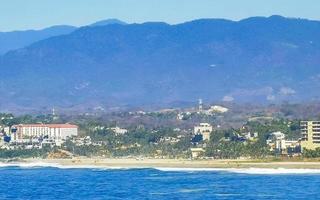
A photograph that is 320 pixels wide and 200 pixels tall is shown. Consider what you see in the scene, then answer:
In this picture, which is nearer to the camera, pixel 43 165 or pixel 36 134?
pixel 43 165

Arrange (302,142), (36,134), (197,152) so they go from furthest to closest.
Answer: (36,134) < (197,152) < (302,142)

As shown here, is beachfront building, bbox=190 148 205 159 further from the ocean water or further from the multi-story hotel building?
the ocean water

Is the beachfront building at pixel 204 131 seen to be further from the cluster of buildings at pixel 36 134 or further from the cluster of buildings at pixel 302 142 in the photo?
the cluster of buildings at pixel 302 142

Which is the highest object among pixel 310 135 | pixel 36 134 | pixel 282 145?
pixel 36 134

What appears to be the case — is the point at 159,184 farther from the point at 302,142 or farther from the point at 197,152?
the point at 197,152

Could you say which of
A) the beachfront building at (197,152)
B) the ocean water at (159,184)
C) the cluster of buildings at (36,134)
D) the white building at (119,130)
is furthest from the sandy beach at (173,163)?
the white building at (119,130)

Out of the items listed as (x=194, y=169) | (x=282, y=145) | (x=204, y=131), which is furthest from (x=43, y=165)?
(x=204, y=131)

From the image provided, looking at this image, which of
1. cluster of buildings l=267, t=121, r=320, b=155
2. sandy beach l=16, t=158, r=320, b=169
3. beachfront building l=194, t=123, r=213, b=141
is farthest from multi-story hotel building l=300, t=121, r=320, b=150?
beachfront building l=194, t=123, r=213, b=141
